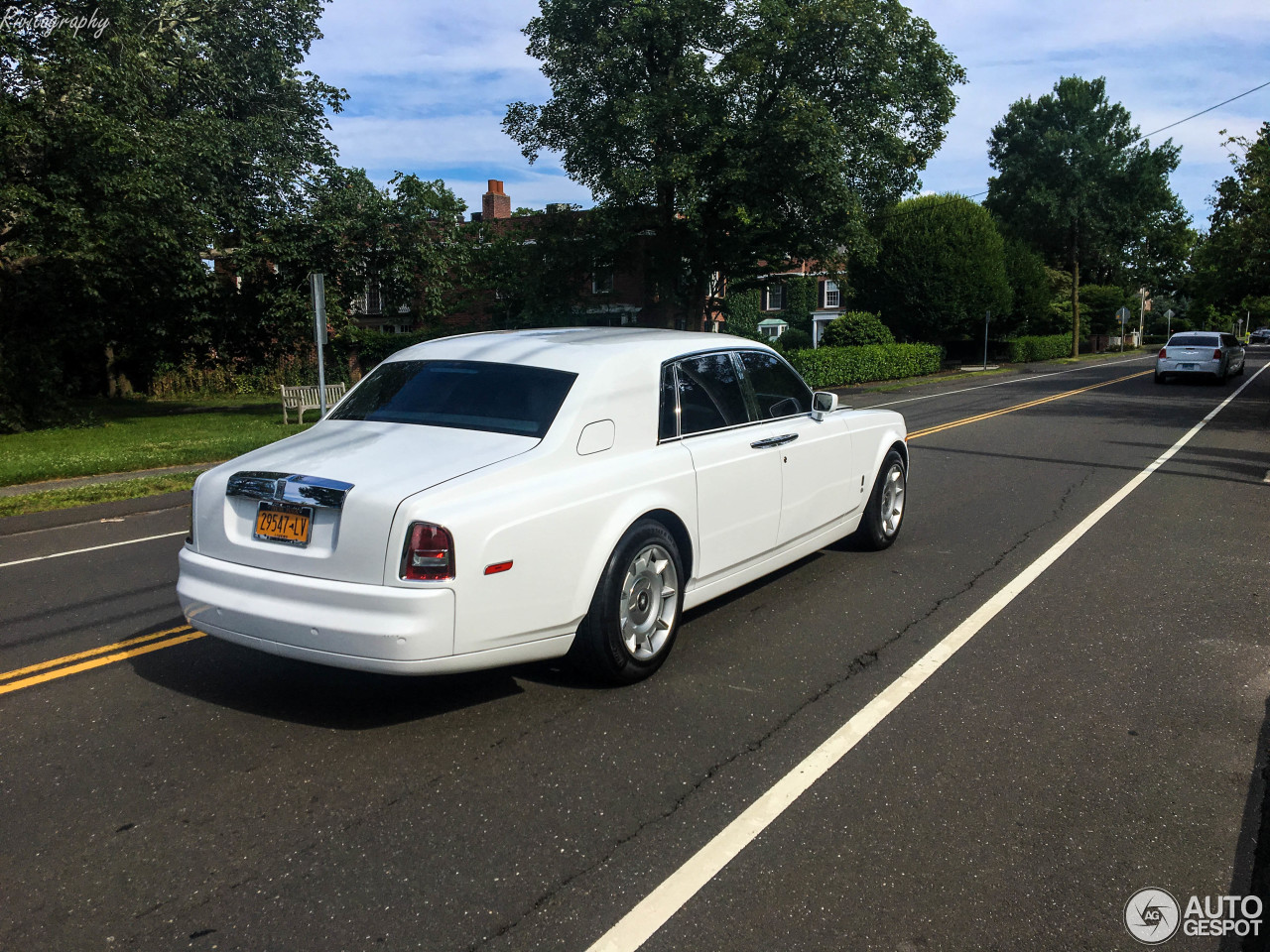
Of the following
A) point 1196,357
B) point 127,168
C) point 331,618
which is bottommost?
point 331,618

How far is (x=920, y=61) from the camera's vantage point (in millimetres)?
29125

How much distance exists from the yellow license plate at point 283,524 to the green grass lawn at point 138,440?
990 cm

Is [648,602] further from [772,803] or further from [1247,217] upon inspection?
[1247,217]

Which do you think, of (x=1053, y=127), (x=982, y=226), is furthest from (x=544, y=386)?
(x=1053, y=127)

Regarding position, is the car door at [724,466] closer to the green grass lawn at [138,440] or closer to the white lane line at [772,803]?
the white lane line at [772,803]

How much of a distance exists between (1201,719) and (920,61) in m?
28.7

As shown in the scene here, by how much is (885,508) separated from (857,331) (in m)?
30.2

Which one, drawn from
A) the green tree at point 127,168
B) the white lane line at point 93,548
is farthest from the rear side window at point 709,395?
the green tree at point 127,168

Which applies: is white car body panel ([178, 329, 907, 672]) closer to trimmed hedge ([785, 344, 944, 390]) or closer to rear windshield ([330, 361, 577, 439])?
rear windshield ([330, 361, 577, 439])

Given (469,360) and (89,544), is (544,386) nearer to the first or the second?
(469,360)

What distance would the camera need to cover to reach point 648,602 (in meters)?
4.81

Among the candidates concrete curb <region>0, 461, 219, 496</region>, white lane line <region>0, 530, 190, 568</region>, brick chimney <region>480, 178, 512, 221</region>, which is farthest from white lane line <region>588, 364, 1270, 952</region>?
brick chimney <region>480, 178, 512, 221</region>

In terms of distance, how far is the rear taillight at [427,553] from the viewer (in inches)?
154

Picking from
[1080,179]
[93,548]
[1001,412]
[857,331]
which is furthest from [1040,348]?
[93,548]
